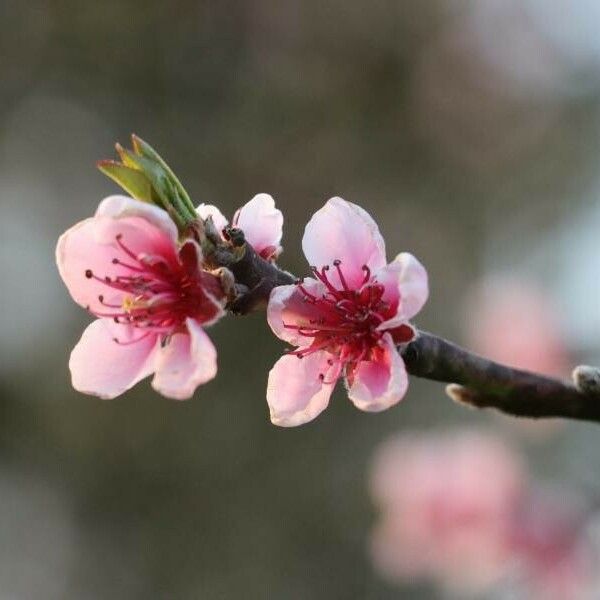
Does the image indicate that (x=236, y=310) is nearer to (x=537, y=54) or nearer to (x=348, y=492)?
(x=348, y=492)

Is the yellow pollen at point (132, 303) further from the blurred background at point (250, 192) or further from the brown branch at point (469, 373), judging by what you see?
the blurred background at point (250, 192)

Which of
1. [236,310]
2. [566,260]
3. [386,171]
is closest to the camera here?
[236,310]

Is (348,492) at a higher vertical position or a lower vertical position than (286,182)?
lower

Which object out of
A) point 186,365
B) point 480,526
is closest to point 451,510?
point 480,526

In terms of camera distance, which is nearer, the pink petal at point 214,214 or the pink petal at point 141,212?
the pink petal at point 141,212

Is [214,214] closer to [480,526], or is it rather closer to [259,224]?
[259,224]

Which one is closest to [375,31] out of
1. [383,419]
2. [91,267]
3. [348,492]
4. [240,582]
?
[383,419]

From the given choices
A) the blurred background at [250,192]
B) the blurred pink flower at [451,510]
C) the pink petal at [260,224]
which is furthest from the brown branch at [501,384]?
the blurred background at [250,192]
